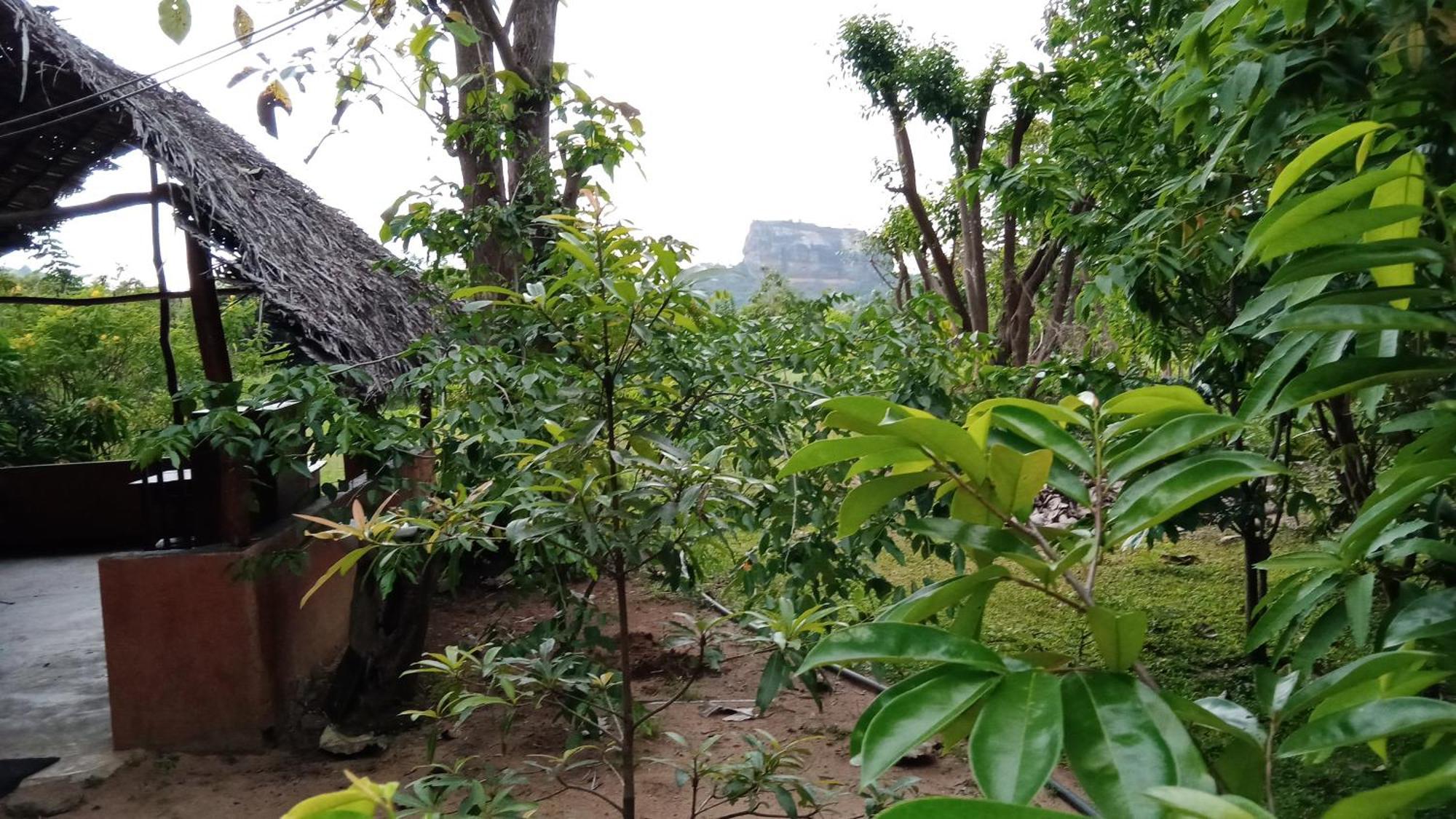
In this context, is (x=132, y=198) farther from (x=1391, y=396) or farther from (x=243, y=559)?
(x=1391, y=396)

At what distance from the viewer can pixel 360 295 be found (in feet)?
13.5

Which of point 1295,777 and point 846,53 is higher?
point 846,53

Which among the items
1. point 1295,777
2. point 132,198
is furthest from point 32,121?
point 1295,777

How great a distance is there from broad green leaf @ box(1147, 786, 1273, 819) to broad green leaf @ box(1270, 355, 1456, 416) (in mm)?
370

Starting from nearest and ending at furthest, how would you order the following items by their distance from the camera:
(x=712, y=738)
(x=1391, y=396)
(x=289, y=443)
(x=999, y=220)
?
1. (x=712, y=738)
2. (x=1391, y=396)
3. (x=289, y=443)
4. (x=999, y=220)

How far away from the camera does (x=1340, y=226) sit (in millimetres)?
690

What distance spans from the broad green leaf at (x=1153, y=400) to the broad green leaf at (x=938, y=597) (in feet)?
0.55

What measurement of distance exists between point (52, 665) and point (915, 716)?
5007mm

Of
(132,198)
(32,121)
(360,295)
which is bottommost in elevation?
(360,295)

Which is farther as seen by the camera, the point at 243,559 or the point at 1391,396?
the point at 243,559

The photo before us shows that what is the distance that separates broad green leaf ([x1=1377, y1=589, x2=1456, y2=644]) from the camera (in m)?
0.64

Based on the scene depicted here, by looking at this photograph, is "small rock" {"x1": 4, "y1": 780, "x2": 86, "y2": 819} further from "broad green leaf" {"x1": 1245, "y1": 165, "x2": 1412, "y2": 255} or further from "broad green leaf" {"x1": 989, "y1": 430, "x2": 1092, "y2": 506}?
"broad green leaf" {"x1": 1245, "y1": 165, "x2": 1412, "y2": 255}

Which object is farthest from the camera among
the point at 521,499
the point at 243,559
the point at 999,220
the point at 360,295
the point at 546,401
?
the point at 999,220

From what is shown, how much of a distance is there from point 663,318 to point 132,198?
2642 mm
